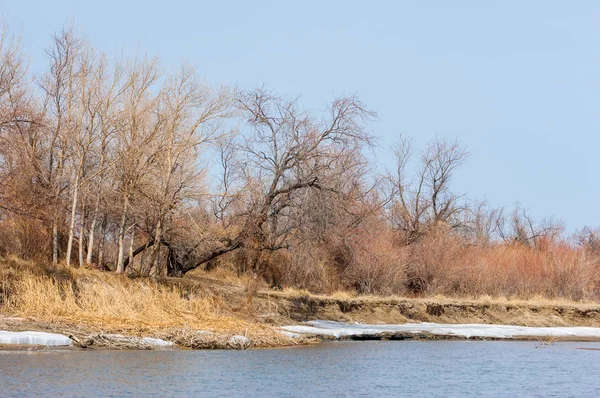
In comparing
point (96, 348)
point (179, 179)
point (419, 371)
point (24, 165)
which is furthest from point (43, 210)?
point (419, 371)

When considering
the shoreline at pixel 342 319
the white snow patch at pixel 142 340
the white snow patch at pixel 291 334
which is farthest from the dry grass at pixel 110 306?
the white snow patch at pixel 142 340

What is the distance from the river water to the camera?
15578mm

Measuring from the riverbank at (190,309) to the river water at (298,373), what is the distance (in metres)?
1.53

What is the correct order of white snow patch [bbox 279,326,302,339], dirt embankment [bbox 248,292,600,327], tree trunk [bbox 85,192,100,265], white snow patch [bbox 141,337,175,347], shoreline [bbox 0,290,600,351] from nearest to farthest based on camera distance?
white snow patch [bbox 141,337,175,347], shoreline [bbox 0,290,600,351], white snow patch [bbox 279,326,302,339], tree trunk [bbox 85,192,100,265], dirt embankment [bbox 248,292,600,327]

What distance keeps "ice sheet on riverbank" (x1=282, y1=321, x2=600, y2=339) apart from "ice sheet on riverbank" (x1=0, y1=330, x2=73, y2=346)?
380 inches

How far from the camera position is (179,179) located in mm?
32656

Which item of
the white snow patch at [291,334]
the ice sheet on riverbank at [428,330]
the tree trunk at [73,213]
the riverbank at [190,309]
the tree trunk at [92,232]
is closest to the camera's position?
the riverbank at [190,309]

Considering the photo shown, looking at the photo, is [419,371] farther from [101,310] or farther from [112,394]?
[101,310]

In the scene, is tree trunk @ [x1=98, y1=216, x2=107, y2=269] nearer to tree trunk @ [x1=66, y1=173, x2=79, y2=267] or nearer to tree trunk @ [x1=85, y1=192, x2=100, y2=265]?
tree trunk @ [x1=85, y1=192, x2=100, y2=265]

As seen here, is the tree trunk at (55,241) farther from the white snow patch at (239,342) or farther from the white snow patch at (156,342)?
the white snow patch at (239,342)

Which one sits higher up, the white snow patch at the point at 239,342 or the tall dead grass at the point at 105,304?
the tall dead grass at the point at 105,304

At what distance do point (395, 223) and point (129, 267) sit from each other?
2416 centimetres

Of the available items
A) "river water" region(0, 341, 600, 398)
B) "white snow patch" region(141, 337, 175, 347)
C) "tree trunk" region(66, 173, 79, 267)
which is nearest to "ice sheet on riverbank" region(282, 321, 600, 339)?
"river water" region(0, 341, 600, 398)

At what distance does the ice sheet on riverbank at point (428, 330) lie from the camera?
2977cm
